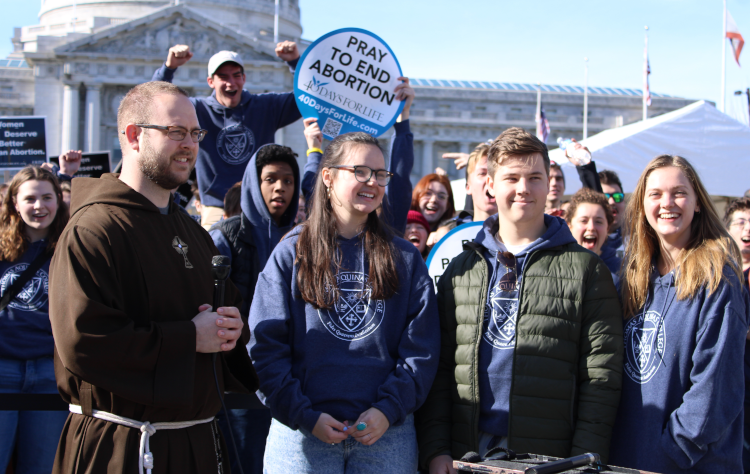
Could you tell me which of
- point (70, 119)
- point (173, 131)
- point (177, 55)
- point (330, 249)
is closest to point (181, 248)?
point (173, 131)

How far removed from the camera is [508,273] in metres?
2.90

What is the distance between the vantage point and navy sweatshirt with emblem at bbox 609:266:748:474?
2592mm

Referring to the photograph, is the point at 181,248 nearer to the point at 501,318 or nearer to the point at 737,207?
the point at 501,318

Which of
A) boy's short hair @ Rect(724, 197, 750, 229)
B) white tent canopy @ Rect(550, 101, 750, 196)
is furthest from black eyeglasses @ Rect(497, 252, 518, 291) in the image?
white tent canopy @ Rect(550, 101, 750, 196)

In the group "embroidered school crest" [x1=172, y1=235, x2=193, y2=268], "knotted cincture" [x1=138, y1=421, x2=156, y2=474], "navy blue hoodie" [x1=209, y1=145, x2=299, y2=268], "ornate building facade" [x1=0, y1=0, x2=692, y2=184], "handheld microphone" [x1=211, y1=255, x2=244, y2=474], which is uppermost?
"ornate building facade" [x1=0, y1=0, x2=692, y2=184]

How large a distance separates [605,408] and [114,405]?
1833 millimetres

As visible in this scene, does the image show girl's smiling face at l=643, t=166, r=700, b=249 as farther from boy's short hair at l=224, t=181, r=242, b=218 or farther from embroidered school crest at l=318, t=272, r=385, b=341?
boy's short hair at l=224, t=181, r=242, b=218

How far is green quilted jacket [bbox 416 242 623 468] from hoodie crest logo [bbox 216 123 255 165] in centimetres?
274

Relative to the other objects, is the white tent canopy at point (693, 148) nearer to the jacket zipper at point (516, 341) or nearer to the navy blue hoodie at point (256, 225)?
the navy blue hoodie at point (256, 225)

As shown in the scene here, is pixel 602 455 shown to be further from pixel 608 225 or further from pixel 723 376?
pixel 608 225

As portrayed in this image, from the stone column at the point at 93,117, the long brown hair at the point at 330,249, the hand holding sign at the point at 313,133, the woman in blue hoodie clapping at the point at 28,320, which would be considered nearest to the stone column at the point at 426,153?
the stone column at the point at 93,117

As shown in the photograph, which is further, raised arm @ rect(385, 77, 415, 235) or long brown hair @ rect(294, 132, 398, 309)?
raised arm @ rect(385, 77, 415, 235)

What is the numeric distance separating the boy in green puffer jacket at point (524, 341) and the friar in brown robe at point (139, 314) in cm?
97

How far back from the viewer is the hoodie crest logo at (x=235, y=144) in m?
5.14
